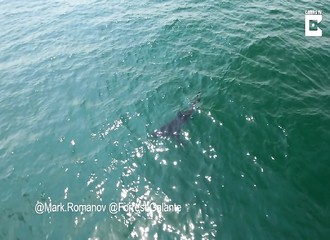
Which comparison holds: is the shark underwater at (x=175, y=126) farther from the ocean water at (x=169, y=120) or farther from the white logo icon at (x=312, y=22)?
the white logo icon at (x=312, y=22)

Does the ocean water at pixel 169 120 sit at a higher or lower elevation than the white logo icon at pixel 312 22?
lower

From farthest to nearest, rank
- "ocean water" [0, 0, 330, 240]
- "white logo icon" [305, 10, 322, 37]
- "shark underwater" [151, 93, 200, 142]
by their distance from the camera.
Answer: "white logo icon" [305, 10, 322, 37], "shark underwater" [151, 93, 200, 142], "ocean water" [0, 0, 330, 240]

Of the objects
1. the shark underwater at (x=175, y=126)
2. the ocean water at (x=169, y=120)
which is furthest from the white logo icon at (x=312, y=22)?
the shark underwater at (x=175, y=126)

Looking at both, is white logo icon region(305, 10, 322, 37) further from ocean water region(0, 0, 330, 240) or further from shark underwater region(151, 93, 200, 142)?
shark underwater region(151, 93, 200, 142)

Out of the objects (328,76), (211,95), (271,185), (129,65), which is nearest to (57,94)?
(129,65)

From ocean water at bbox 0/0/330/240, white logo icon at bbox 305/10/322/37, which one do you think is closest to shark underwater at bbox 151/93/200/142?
ocean water at bbox 0/0/330/240

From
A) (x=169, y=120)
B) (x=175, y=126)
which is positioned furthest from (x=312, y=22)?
(x=175, y=126)

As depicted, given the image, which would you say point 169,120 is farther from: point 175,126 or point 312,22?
point 312,22
